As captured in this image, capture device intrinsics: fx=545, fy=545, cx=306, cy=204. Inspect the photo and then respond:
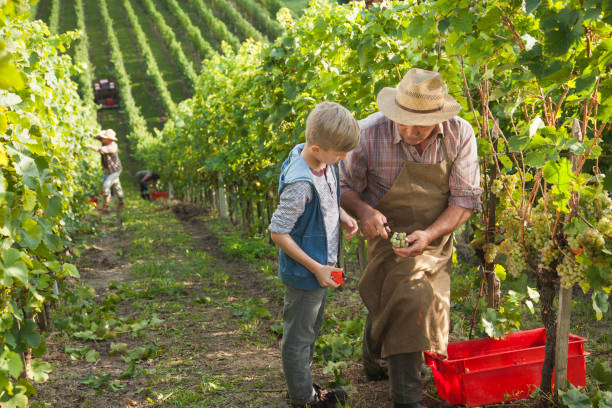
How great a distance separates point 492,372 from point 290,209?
1249 millimetres

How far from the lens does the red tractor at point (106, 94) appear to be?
45438mm

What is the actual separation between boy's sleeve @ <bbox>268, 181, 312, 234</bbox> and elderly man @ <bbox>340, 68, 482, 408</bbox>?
0.38 meters

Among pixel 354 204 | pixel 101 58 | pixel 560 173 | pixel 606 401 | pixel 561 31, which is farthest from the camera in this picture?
pixel 101 58

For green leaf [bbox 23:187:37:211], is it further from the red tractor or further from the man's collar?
the red tractor

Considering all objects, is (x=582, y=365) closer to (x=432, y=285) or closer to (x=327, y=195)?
(x=432, y=285)

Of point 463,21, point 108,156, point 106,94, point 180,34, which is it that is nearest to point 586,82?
point 463,21

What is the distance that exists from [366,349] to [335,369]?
22 centimetres

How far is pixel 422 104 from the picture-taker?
2.56 m

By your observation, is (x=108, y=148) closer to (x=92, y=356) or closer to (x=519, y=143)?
(x=92, y=356)

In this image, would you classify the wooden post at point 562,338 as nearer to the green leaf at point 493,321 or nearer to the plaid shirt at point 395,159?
the green leaf at point 493,321

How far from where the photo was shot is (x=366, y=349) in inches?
A: 122

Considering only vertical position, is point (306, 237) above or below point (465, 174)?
below

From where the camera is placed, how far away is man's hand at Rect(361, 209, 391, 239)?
8.63 ft

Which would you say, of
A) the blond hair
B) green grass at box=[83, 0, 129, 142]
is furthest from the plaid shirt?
green grass at box=[83, 0, 129, 142]
